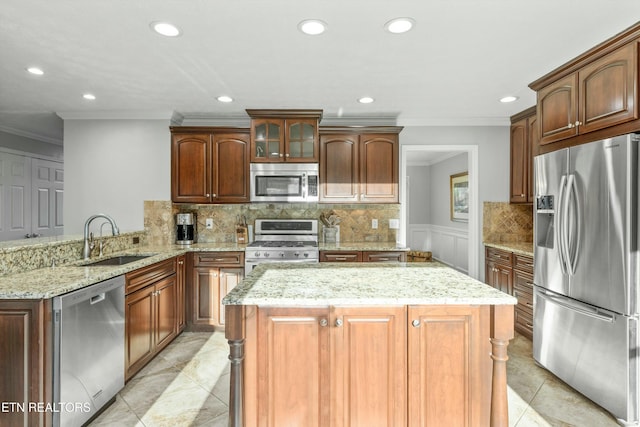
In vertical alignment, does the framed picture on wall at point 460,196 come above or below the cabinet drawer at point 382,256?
above

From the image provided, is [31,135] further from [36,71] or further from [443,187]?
[443,187]

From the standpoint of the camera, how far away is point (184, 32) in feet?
7.49

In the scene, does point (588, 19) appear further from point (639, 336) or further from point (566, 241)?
point (639, 336)

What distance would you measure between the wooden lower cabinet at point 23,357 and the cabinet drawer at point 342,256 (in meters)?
2.52

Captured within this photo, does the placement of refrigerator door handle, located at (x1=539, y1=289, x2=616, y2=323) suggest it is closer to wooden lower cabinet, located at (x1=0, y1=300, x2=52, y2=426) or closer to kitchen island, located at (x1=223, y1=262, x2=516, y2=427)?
kitchen island, located at (x1=223, y1=262, x2=516, y2=427)

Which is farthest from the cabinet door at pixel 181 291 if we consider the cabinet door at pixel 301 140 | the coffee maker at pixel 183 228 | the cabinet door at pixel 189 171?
the cabinet door at pixel 301 140

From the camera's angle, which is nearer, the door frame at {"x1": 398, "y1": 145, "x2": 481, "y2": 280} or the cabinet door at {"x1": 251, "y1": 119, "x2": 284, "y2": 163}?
the cabinet door at {"x1": 251, "y1": 119, "x2": 284, "y2": 163}

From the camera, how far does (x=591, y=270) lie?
236 cm

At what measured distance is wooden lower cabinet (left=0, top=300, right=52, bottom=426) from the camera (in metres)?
1.85

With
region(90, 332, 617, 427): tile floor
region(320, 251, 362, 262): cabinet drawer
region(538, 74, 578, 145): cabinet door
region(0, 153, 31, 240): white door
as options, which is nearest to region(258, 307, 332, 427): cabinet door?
region(90, 332, 617, 427): tile floor

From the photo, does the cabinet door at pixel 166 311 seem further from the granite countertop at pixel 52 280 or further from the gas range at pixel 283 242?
the gas range at pixel 283 242

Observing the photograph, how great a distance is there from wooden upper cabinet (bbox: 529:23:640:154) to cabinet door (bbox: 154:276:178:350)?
11.5ft

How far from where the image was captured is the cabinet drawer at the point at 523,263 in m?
3.41

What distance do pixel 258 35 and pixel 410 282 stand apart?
181 cm
